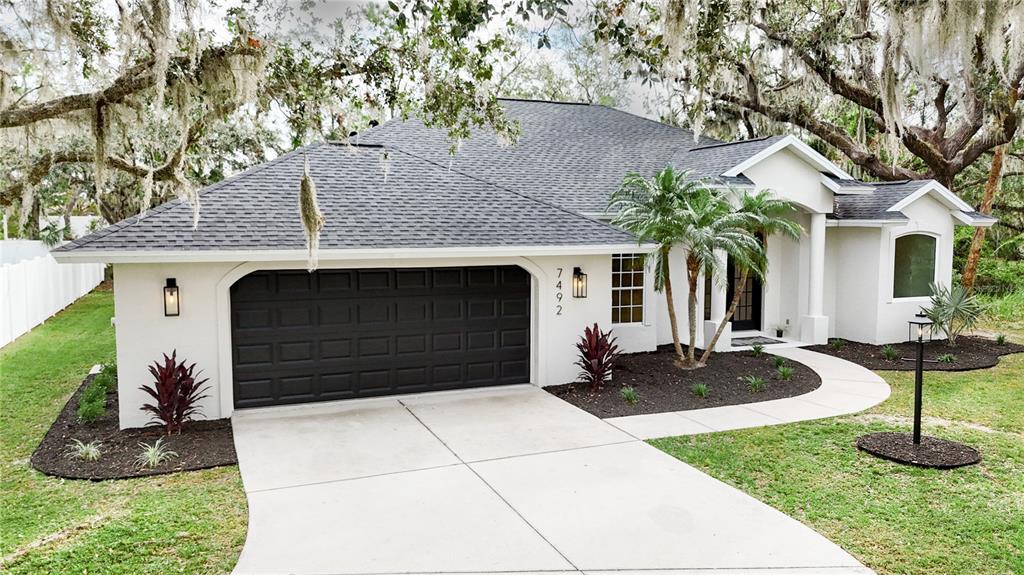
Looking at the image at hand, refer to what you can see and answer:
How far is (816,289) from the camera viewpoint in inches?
532

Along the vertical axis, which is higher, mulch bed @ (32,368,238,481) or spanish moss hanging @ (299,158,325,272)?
spanish moss hanging @ (299,158,325,272)

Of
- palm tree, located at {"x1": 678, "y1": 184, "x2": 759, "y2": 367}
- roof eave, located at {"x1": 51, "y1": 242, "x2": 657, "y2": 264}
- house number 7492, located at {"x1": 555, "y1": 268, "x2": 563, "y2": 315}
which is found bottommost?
house number 7492, located at {"x1": 555, "y1": 268, "x2": 563, "y2": 315}

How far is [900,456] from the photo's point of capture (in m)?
6.97

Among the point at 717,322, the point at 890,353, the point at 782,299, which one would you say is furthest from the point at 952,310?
the point at 717,322

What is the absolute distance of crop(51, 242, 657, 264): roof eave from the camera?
24.7ft

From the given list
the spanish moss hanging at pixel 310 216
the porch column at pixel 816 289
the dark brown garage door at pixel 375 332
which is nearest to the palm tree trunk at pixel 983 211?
the porch column at pixel 816 289

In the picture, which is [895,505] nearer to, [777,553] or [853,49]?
[777,553]

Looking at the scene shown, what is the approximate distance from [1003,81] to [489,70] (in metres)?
11.3

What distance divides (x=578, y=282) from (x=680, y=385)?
2.18 metres

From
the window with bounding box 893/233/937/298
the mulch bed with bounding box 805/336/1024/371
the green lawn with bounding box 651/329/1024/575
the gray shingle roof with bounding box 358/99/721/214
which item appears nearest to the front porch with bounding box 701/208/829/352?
the mulch bed with bounding box 805/336/1024/371

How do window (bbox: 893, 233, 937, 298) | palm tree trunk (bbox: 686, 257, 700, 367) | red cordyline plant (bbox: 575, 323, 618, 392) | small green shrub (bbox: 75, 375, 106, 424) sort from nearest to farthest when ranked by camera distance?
1. small green shrub (bbox: 75, 375, 106, 424)
2. red cordyline plant (bbox: 575, 323, 618, 392)
3. palm tree trunk (bbox: 686, 257, 700, 367)
4. window (bbox: 893, 233, 937, 298)

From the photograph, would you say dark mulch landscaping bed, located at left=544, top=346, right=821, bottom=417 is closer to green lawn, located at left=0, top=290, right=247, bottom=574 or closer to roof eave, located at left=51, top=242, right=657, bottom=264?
roof eave, located at left=51, top=242, right=657, bottom=264

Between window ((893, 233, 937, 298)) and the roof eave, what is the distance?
21.3 feet

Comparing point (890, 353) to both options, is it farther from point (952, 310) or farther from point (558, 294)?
point (558, 294)
